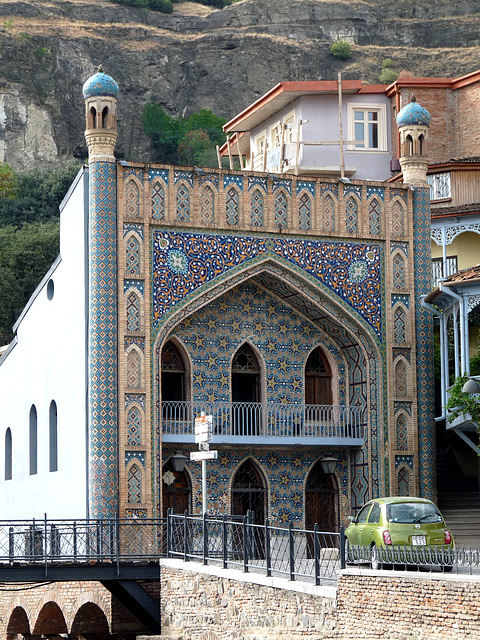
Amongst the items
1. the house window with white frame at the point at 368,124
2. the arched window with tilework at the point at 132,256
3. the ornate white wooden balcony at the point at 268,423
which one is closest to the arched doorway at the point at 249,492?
the ornate white wooden balcony at the point at 268,423

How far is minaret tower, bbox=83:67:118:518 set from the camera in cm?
2525

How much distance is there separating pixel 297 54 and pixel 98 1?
64.1 ft

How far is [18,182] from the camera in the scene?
77250 mm

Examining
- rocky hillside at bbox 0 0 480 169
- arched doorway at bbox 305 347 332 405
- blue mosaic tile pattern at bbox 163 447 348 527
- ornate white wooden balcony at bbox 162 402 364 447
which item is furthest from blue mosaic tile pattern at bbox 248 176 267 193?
rocky hillside at bbox 0 0 480 169

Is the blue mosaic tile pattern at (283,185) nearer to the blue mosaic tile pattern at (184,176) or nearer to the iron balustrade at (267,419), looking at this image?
the blue mosaic tile pattern at (184,176)

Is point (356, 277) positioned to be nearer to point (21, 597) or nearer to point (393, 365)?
point (393, 365)

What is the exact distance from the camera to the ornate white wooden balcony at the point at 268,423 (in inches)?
1069

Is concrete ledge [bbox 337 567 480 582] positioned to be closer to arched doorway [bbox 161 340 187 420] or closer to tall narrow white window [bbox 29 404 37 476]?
arched doorway [bbox 161 340 187 420]

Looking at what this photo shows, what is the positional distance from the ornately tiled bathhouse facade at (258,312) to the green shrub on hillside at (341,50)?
70.5 metres

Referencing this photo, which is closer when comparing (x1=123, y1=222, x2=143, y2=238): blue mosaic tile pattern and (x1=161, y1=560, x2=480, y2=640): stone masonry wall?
(x1=161, y1=560, x2=480, y2=640): stone masonry wall

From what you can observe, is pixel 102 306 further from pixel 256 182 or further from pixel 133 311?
pixel 256 182

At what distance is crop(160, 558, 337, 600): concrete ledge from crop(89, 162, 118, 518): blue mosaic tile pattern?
102 inches

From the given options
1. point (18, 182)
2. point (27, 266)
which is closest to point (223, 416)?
point (27, 266)

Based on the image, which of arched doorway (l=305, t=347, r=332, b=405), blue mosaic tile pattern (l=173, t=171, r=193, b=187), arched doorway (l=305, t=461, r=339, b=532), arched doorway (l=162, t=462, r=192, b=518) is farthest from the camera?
arched doorway (l=305, t=347, r=332, b=405)
